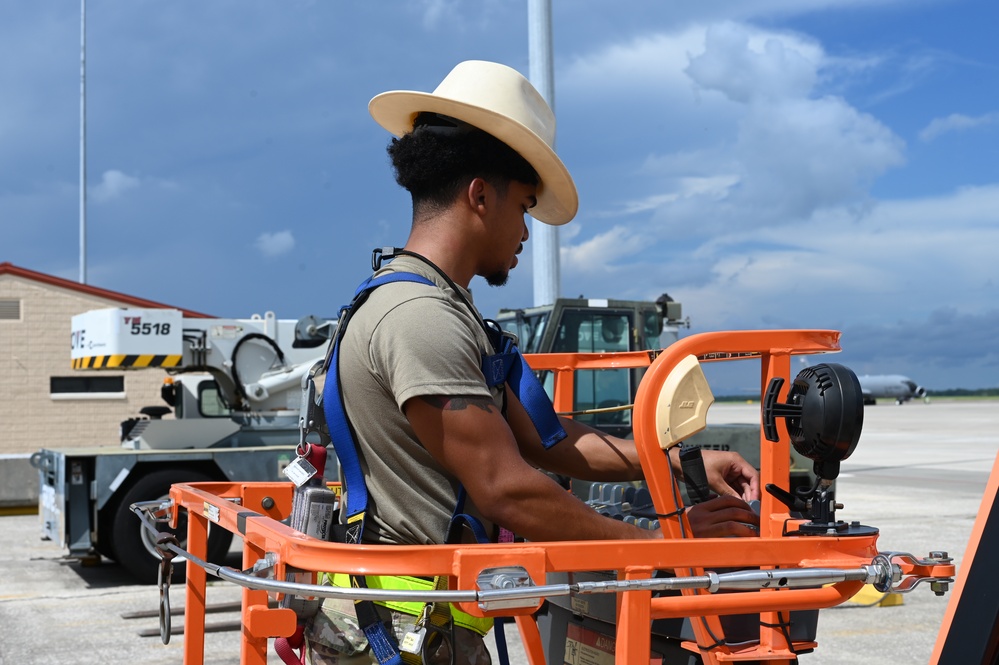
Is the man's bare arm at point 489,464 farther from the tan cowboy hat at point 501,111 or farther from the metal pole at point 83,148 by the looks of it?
the metal pole at point 83,148

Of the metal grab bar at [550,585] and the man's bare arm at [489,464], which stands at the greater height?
the man's bare arm at [489,464]

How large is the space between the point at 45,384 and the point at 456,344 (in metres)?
21.7

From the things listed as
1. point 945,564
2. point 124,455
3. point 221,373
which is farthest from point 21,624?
point 945,564

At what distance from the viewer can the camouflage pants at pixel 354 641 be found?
2.23 meters

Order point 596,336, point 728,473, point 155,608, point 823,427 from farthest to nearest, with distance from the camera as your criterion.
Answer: point 596,336 < point 155,608 < point 728,473 < point 823,427

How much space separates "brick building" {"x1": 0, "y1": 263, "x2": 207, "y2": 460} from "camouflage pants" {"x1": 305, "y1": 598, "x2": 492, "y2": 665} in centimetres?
1968

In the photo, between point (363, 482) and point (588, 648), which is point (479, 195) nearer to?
point (363, 482)

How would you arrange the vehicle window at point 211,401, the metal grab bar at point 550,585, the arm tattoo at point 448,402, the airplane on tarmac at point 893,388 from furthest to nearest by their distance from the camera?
the airplane on tarmac at point 893,388, the vehicle window at point 211,401, the arm tattoo at point 448,402, the metal grab bar at point 550,585

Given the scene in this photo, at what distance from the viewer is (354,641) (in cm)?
231

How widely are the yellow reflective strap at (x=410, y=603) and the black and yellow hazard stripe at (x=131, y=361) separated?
9387 millimetres

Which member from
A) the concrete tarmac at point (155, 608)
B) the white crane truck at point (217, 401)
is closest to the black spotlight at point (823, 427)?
the concrete tarmac at point (155, 608)

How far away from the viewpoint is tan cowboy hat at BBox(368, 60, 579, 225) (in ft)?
7.75

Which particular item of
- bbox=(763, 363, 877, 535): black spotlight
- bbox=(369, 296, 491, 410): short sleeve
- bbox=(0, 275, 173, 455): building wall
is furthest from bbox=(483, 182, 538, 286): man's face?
bbox=(0, 275, 173, 455): building wall

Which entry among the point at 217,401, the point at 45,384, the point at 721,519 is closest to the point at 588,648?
the point at 721,519
